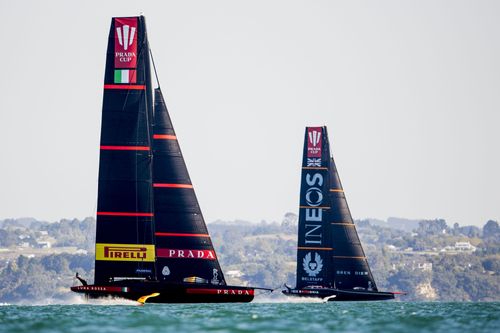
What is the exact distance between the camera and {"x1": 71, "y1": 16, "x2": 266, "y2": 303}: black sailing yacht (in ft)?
226

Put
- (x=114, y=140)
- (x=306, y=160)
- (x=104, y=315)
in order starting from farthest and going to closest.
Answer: (x=306, y=160) < (x=114, y=140) < (x=104, y=315)

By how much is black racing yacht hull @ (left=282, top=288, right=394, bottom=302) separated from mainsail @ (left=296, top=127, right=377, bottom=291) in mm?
754

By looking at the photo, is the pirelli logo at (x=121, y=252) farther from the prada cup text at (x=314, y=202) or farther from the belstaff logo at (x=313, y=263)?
the belstaff logo at (x=313, y=263)

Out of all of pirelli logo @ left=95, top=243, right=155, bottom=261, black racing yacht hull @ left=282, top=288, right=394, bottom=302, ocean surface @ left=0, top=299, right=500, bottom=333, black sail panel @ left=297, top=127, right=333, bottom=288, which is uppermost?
black sail panel @ left=297, top=127, right=333, bottom=288

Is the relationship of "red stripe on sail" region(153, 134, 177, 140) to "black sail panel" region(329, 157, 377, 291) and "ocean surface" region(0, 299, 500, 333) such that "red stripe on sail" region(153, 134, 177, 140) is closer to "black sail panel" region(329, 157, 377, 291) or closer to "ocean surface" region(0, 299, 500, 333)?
"ocean surface" region(0, 299, 500, 333)

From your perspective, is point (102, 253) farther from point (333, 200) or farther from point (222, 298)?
point (333, 200)

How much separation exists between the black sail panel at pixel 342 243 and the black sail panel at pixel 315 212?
40.9 inches

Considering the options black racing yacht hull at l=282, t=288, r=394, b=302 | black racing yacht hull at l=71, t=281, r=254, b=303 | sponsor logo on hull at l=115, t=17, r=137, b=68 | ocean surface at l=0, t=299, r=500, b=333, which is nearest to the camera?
ocean surface at l=0, t=299, r=500, b=333

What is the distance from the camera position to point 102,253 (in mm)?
69938

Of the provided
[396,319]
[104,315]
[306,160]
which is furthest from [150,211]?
[306,160]

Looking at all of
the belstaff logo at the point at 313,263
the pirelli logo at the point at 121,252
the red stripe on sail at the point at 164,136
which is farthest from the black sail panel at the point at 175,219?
the belstaff logo at the point at 313,263

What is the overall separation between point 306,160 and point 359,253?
808 centimetres

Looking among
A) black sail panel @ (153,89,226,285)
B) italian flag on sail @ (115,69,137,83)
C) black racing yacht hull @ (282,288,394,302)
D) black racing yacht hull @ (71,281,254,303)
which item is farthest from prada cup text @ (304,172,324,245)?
italian flag on sail @ (115,69,137,83)

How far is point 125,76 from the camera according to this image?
69.1m
